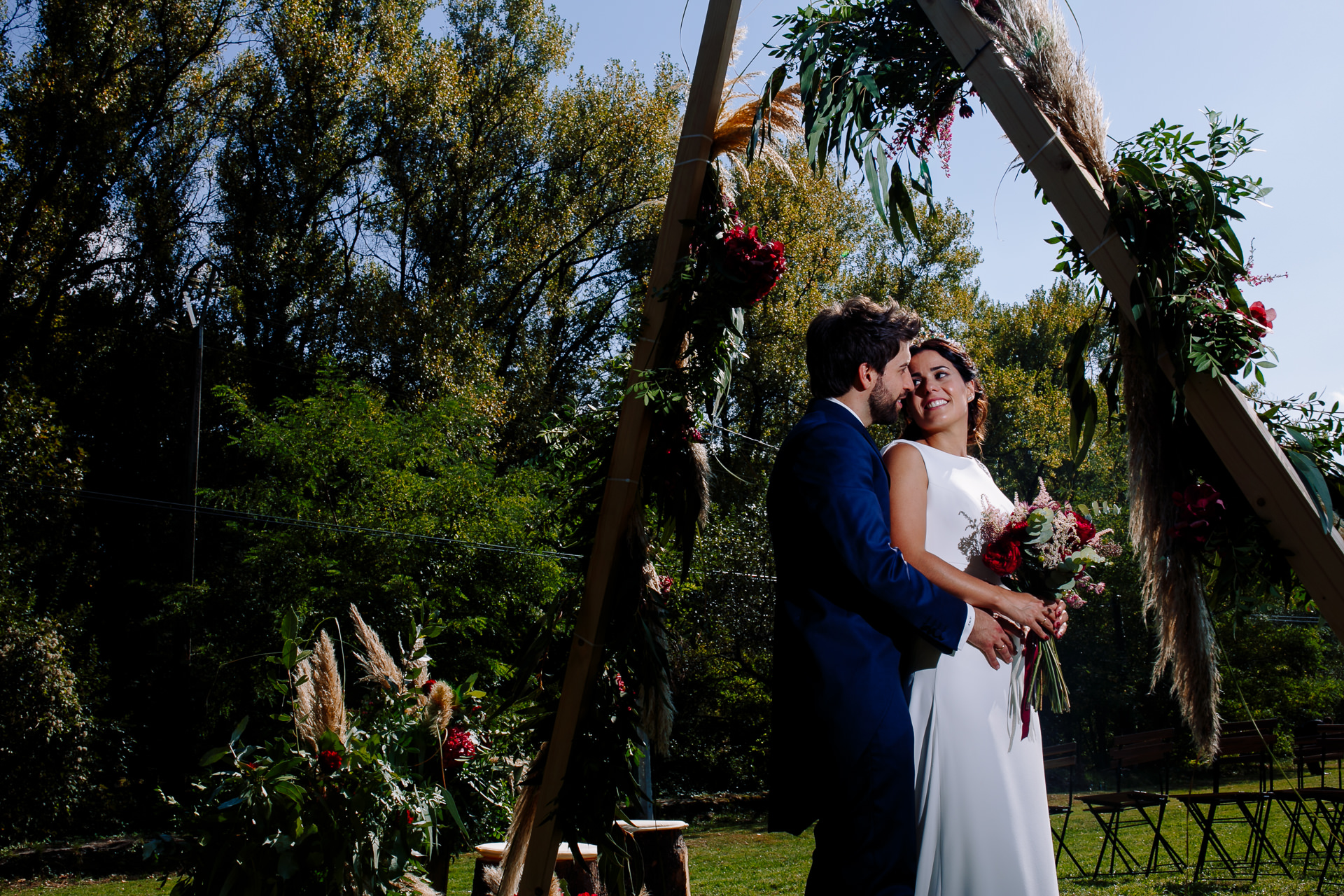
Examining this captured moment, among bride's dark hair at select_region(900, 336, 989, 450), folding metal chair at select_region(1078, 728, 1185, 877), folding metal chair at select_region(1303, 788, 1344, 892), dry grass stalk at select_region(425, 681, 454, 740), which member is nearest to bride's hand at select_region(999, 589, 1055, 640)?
bride's dark hair at select_region(900, 336, 989, 450)

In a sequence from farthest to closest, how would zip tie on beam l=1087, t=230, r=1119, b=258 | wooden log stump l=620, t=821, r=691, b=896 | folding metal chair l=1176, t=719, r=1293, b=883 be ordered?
folding metal chair l=1176, t=719, r=1293, b=883 < wooden log stump l=620, t=821, r=691, b=896 < zip tie on beam l=1087, t=230, r=1119, b=258

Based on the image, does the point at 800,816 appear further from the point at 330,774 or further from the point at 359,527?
the point at 359,527

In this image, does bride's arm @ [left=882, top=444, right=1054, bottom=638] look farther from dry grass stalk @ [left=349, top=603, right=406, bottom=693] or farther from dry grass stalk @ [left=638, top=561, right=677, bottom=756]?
dry grass stalk @ [left=349, top=603, right=406, bottom=693]

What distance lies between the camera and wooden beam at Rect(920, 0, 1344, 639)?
2363mm

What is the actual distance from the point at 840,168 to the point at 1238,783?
50.3ft

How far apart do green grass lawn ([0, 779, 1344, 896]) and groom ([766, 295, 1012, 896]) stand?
251 inches

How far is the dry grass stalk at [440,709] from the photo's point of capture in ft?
11.9

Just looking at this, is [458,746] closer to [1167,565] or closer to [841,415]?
[841,415]

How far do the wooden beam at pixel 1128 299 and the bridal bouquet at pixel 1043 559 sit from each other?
1.59ft

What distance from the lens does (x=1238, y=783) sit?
1473cm

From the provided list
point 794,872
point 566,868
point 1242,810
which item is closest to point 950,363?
point 566,868

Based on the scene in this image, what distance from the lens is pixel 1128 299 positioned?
2.55 metres

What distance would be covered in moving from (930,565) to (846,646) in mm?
417

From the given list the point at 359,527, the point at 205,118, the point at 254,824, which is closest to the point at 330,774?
the point at 254,824
